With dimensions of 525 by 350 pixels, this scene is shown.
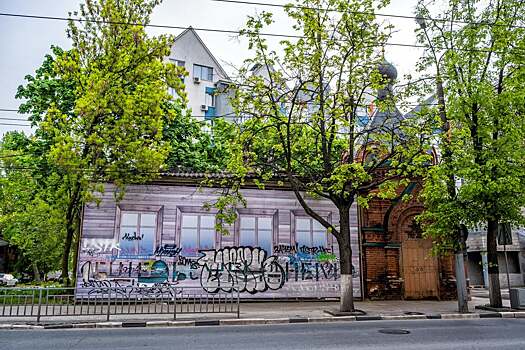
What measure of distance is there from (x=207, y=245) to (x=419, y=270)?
9.27m

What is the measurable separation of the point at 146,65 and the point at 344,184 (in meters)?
9.78

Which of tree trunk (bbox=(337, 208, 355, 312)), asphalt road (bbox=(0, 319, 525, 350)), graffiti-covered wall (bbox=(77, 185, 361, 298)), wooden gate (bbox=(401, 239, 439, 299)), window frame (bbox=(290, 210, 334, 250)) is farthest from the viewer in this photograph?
wooden gate (bbox=(401, 239, 439, 299))

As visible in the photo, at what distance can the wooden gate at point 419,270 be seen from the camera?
1872cm

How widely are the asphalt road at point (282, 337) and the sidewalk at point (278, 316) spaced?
708mm

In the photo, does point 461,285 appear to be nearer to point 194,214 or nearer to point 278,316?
point 278,316

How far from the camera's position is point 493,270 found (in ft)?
51.8

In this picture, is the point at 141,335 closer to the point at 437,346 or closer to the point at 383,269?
the point at 437,346

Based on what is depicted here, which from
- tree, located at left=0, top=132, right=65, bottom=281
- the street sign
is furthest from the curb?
tree, located at left=0, top=132, right=65, bottom=281

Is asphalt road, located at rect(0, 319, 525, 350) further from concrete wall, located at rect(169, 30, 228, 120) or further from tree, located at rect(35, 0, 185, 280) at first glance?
concrete wall, located at rect(169, 30, 228, 120)

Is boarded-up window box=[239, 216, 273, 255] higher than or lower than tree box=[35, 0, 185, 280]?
lower

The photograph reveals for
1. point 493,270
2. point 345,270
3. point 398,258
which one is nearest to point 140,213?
point 345,270

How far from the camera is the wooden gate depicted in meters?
18.7

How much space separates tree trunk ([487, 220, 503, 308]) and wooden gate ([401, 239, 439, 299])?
303cm

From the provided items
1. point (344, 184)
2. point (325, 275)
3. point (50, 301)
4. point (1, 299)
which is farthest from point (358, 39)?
point (1, 299)
